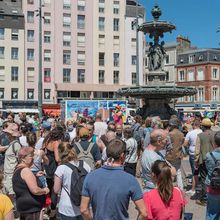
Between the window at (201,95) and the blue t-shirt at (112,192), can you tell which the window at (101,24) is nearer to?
the window at (201,95)

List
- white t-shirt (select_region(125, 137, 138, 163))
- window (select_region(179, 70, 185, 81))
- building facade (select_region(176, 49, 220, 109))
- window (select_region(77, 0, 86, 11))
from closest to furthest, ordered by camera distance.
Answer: white t-shirt (select_region(125, 137, 138, 163)) < window (select_region(77, 0, 86, 11)) < building facade (select_region(176, 49, 220, 109)) < window (select_region(179, 70, 185, 81))

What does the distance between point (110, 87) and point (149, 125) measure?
176 feet

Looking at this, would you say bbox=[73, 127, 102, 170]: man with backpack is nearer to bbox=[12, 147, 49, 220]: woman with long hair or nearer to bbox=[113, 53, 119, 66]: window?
bbox=[12, 147, 49, 220]: woman with long hair

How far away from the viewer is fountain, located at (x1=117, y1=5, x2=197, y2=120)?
728 inches

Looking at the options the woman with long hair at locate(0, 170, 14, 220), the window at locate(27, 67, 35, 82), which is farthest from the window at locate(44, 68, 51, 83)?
the woman with long hair at locate(0, 170, 14, 220)

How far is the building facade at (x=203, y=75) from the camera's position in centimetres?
7262

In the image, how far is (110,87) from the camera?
65.1 m

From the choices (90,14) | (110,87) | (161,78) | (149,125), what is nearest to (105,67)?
(110,87)

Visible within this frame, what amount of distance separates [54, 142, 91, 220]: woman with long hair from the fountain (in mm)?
12755

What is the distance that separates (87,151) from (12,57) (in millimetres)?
56147

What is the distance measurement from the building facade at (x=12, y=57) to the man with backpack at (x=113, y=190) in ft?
190

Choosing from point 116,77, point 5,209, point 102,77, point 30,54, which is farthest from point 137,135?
point 116,77

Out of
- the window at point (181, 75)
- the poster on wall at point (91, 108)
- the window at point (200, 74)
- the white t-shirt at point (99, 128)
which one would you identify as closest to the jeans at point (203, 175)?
the white t-shirt at point (99, 128)

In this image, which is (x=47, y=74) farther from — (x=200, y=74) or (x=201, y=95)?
(x=201, y=95)
